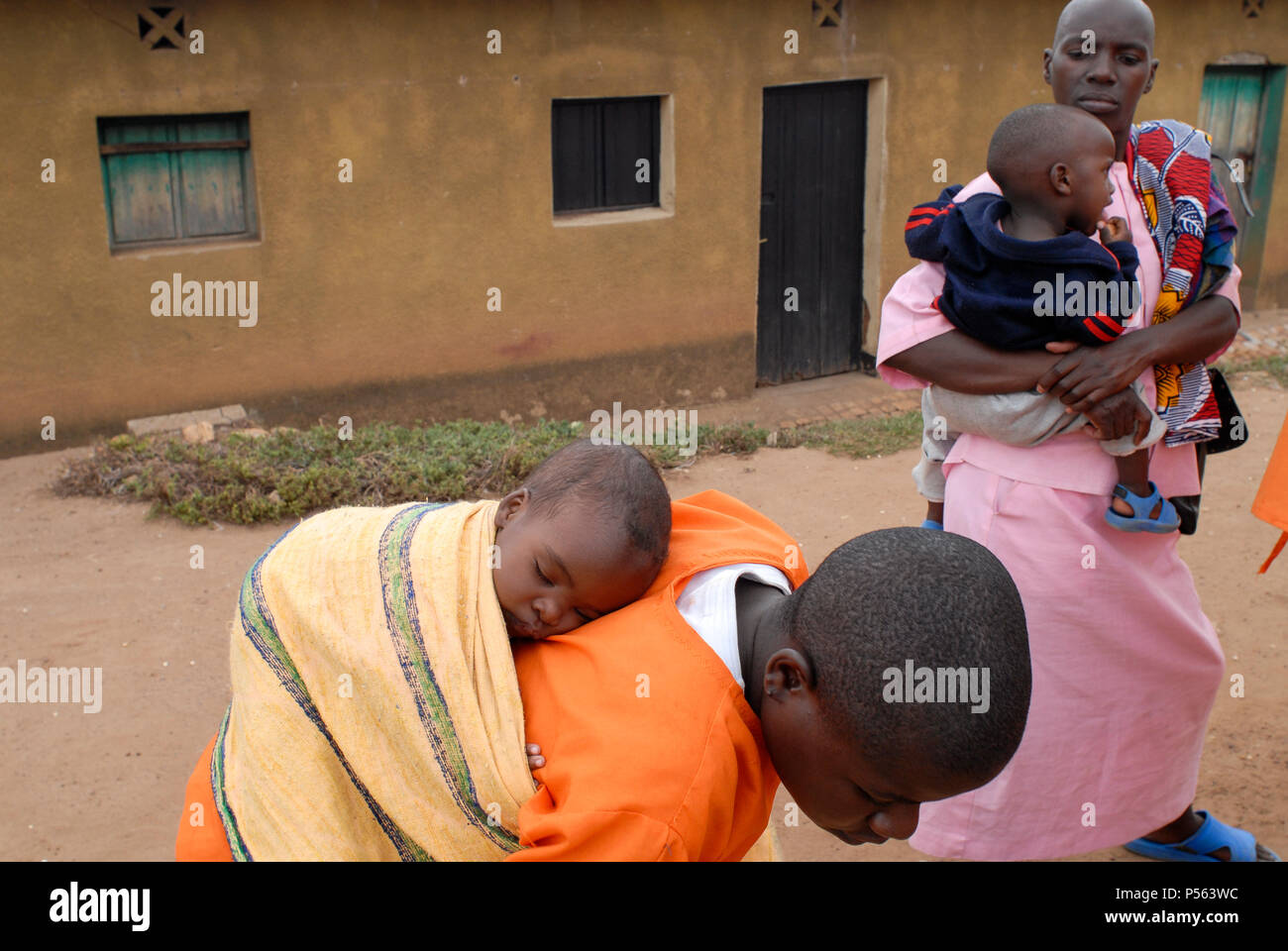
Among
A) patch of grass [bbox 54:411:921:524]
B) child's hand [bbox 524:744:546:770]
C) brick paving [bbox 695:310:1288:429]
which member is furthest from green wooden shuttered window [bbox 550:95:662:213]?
child's hand [bbox 524:744:546:770]

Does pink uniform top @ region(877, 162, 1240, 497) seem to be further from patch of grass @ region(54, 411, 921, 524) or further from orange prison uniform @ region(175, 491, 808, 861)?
patch of grass @ region(54, 411, 921, 524)

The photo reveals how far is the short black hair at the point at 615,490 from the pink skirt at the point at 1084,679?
1335mm

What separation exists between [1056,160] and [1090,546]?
34.0 inches

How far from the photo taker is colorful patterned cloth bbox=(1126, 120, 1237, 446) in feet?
8.81

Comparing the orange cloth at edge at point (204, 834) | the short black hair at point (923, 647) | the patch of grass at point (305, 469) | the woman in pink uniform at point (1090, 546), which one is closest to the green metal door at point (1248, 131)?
the patch of grass at point (305, 469)

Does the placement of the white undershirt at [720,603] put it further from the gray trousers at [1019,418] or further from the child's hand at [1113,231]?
the child's hand at [1113,231]

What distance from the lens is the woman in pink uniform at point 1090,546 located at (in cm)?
262

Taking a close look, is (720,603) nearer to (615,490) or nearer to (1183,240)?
(615,490)

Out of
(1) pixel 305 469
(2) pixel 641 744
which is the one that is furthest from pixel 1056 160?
(1) pixel 305 469

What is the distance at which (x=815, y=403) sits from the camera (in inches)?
352

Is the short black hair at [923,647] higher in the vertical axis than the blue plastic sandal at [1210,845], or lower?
higher

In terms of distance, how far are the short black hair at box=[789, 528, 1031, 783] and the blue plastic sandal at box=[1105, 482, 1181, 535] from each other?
139cm

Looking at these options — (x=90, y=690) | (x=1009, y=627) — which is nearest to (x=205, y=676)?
(x=90, y=690)

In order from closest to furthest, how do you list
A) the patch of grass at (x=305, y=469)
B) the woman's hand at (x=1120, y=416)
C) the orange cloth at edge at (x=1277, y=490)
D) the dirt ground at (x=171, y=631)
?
the woman's hand at (x=1120, y=416), the orange cloth at edge at (x=1277, y=490), the dirt ground at (x=171, y=631), the patch of grass at (x=305, y=469)
